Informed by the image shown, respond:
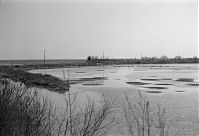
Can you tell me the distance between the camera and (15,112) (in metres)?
4.43

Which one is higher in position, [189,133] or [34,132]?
[34,132]

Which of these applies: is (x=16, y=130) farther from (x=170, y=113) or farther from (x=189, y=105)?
(x=189, y=105)

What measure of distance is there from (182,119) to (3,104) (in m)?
8.17

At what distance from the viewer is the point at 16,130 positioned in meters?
4.11

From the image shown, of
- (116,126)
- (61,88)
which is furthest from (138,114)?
(61,88)

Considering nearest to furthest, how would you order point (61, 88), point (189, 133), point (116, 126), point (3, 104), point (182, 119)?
point (3, 104) < point (189, 133) < point (116, 126) < point (182, 119) < point (61, 88)

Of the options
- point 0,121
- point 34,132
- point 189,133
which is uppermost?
point 0,121

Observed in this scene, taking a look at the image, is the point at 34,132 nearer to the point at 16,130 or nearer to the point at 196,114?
the point at 16,130

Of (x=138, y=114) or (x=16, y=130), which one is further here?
(x=138, y=114)

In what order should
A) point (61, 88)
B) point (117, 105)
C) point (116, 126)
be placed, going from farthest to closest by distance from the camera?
point (61, 88)
point (117, 105)
point (116, 126)

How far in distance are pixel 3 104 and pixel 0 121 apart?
364 mm

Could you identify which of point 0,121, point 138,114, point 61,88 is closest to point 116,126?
point 138,114

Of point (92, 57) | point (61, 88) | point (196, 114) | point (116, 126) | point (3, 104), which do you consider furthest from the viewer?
point (92, 57)

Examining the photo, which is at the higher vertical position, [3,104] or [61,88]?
[3,104]
